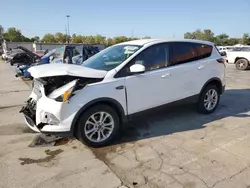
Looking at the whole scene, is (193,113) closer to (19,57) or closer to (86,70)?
(86,70)

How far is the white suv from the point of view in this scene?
12.2ft

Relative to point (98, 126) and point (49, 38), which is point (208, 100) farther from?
point (49, 38)

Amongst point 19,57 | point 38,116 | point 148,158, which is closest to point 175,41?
point 148,158

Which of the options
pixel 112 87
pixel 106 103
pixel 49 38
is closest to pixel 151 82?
pixel 112 87

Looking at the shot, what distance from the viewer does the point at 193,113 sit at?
5.61 m

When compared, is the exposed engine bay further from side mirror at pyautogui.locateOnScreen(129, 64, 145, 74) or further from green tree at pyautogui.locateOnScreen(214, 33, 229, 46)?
green tree at pyautogui.locateOnScreen(214, 33, 229, 46)

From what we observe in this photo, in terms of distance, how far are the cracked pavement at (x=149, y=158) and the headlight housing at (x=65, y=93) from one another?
2.94ft

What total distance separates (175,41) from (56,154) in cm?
308

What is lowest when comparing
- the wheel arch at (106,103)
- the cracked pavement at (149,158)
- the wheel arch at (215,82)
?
the cracked pavement at (149,158)

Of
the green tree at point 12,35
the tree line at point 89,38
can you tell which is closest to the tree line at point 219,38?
the tree line at point 89,38

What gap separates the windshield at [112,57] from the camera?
4.34m

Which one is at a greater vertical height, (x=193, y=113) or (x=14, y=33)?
(x=14, y=33)

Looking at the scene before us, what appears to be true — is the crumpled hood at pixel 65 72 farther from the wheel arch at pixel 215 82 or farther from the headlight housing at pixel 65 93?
the wheel arch at pixel 215 82

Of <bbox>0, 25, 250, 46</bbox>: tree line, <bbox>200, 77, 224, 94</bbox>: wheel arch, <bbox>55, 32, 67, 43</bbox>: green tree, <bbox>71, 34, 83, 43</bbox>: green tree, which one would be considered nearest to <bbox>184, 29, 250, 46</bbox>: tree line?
<bbox>0, 25, 250, 46</bbox>: tree line
